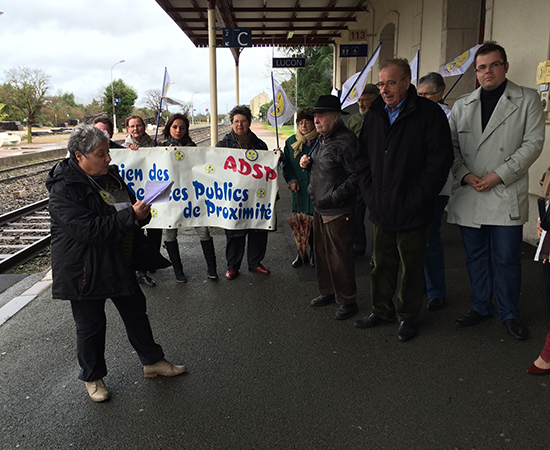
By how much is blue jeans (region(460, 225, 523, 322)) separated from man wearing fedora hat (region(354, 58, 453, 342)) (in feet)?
1.90

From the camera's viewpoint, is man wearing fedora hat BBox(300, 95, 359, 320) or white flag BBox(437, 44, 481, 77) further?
white flag BBox(437, 44, 481, 77)

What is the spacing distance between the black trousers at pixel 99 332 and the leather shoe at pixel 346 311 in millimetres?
1749

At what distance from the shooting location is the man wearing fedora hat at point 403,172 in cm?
363

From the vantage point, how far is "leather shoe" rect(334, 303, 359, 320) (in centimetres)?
450

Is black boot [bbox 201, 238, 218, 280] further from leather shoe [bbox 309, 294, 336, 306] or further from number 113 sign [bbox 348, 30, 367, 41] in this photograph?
number 113 sign [bbox 348, 30, 367, 41]

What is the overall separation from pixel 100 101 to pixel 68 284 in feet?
281

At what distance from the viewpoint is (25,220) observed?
34.2 ft

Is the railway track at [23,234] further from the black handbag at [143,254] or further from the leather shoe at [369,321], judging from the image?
the leather shoe at [369,321]

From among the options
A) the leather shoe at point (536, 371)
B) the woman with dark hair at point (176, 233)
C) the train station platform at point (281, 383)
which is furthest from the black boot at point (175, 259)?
the leather shoe at point (536, 371)

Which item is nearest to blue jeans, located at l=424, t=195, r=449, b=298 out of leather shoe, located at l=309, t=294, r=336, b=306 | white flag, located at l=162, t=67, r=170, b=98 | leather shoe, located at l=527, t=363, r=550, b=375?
leather shoe, located at l=309, t=294, r=336, b=306

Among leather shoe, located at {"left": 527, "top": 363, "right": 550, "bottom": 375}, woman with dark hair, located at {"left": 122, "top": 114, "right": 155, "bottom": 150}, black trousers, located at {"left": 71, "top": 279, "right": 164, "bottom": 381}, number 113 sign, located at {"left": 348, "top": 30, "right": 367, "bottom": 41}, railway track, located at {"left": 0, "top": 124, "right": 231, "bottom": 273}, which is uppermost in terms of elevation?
number 113 sign, located at {"left": 348, "top": 30, "right": 367, "bottom": 41}

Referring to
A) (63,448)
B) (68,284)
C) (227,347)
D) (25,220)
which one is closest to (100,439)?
(63,448)

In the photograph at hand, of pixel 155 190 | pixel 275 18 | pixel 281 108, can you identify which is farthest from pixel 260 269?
pixel 275 18

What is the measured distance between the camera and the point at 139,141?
5.85m
